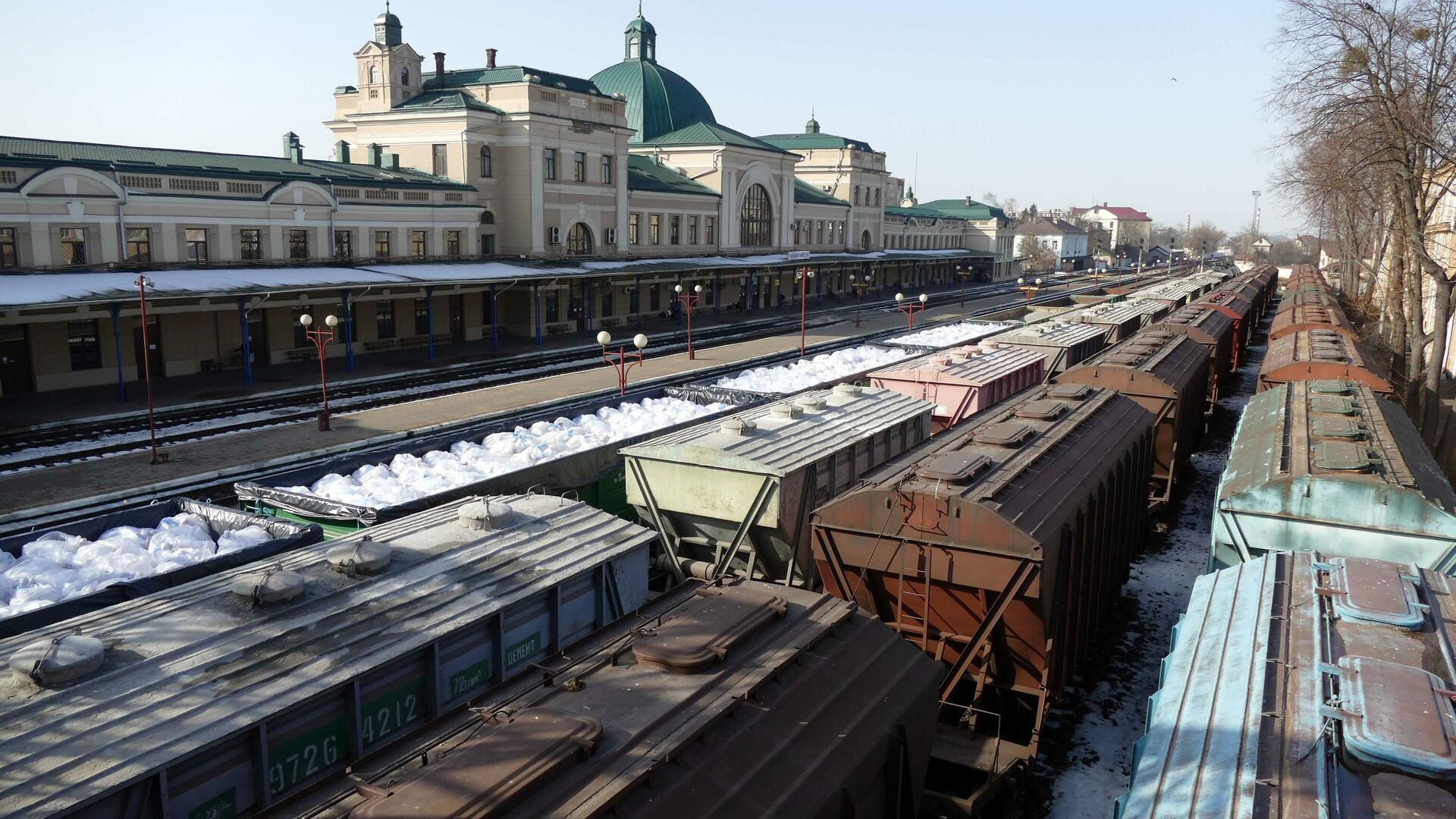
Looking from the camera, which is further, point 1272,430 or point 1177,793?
point 1272,430

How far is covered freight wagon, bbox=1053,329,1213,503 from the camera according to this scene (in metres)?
19.9

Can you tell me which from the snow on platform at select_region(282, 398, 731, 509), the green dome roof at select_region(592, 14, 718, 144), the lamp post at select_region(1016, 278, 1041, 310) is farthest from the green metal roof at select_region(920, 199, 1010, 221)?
the snow on platform at select_region(282, 398, 731, 509)

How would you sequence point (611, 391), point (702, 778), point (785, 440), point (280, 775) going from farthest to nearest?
point (611, 391) < point (785, 440) < point (280, 775) < point (702, 778)

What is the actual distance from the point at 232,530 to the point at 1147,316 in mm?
37376

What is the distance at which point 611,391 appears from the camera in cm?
3366

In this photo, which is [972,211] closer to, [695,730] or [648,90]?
[648,90]

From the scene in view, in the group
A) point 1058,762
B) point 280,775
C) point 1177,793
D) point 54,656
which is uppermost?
point 54,656

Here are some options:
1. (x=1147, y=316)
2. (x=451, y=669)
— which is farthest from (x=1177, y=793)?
(x=1147, y=316)

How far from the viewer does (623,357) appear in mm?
32438

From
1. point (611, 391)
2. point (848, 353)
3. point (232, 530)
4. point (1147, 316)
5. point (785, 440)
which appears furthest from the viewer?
point (1147, 316)

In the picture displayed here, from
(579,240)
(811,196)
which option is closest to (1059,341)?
(579,240)

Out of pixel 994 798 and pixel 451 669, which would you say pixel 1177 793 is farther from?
pixel 451 669

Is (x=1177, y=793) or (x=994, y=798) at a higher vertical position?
(x=1177, y=793)

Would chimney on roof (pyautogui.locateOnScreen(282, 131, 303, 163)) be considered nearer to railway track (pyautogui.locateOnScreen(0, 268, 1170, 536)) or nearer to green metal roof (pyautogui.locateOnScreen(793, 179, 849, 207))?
railway track (pyautogui.locateOnScreen(0, 268, 1170, 536))
